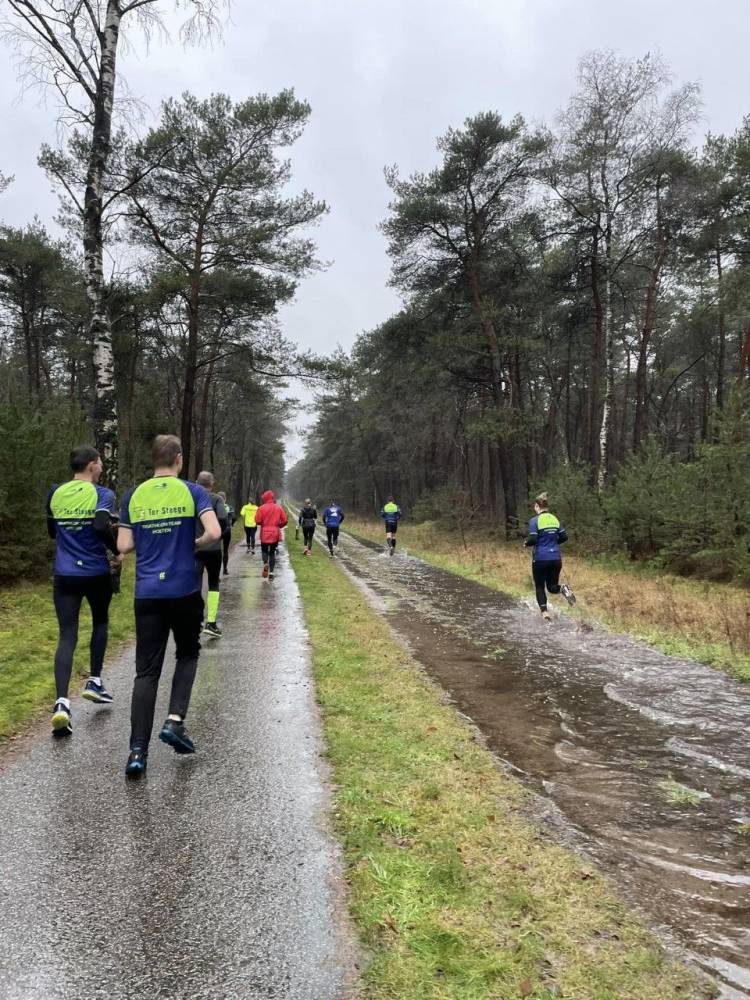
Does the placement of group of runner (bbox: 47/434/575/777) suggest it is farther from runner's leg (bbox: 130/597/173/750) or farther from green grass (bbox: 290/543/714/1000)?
green grass (bbox: 290/543/714/1000)

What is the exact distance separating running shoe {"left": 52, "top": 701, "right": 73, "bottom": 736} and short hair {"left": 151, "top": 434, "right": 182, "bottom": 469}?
6.82 ft

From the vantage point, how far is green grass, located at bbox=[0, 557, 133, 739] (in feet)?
17.4

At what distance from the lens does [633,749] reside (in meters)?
4.86

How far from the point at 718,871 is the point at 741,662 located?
5081mm

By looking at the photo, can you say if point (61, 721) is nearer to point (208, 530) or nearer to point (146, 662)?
point (146, 662)

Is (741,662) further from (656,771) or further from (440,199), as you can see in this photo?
(440,199)

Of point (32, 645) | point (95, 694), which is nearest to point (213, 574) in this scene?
point (32, 645)

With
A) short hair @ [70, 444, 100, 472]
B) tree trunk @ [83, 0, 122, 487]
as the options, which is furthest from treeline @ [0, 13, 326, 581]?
short hair @ [70, 444, 100, 472]

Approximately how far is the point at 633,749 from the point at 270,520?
10.7 meters

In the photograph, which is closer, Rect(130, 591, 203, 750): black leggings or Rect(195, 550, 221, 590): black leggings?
Rect(130, 591, 203, 750): black leggings

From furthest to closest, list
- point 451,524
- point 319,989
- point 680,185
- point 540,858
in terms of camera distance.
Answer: point 451,524 < point 680,185 < point 540,858 < point 319,989

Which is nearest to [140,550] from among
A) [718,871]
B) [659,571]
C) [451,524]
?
[718,871]

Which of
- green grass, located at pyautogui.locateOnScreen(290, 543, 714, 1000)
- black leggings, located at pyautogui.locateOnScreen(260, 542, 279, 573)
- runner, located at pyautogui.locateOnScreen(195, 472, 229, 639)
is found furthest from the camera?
black leggings, located at pyautogui.locateOnScreen(260, 542, 279, 573)

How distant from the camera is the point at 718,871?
10.3 ft
